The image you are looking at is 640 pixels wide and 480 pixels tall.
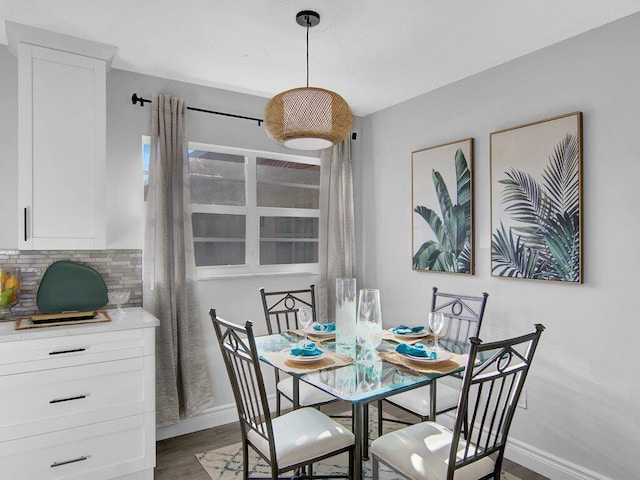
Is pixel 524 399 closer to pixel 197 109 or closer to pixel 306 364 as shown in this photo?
pixel 306 364

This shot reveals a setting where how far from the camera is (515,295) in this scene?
2.76 m

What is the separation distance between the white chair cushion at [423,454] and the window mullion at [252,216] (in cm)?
192

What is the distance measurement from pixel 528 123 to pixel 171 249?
2456mm

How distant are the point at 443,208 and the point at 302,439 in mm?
1981

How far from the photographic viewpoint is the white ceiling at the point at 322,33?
2133mm

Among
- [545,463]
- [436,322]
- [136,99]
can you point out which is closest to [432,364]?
[436,322]

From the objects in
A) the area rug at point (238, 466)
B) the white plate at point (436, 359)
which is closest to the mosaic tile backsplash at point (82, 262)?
the area rug at point (238, 466)

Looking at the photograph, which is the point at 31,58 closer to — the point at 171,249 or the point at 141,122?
the point at 141,122

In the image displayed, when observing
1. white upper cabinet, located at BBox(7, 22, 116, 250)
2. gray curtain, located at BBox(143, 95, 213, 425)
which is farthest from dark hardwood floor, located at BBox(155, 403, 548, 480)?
white upper cabinet, located at BBox(7, 22, 116, 250)

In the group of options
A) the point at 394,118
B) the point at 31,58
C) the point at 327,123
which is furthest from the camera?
the point at 394,118

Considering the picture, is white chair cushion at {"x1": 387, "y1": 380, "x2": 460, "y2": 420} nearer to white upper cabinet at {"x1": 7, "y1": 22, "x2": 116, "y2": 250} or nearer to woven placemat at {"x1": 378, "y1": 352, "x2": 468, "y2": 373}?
woven placemat at {"x1": 378, "y1": 352, "x2": 468, "y2": 373}

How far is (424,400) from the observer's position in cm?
244

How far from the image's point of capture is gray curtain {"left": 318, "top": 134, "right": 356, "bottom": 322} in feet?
12.3

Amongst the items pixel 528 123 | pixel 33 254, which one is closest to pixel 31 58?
pixel 33 254
